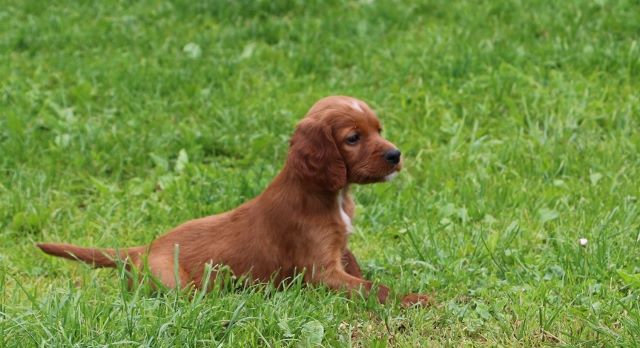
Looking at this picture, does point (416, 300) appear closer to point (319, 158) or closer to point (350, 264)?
point (350, 264)

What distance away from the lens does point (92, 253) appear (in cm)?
484

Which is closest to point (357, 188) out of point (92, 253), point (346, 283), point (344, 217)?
point (344, 217)

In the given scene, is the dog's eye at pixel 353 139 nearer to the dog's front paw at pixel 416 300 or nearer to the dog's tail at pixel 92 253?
the dog's front paw at pixel 416 300

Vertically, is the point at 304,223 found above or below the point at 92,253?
above

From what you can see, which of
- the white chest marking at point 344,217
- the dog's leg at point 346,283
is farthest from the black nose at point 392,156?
the dog's leg at point 346,283

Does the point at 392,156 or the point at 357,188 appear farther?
the point at 357,188

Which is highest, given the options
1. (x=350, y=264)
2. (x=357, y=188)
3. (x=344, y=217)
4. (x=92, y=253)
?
(x=344, y=217)

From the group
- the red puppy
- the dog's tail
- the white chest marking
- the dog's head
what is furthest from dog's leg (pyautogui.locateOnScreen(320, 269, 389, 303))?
the dog's tail

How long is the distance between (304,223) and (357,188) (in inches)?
65.6

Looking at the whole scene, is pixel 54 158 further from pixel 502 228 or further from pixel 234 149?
pixel 502 228

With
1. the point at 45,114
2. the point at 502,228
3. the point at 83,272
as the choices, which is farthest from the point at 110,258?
the point at 45,114

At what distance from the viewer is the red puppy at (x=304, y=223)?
15.1ft

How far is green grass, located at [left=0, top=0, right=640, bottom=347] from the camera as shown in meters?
4.27

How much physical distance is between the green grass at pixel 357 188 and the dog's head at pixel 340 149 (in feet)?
1.65
